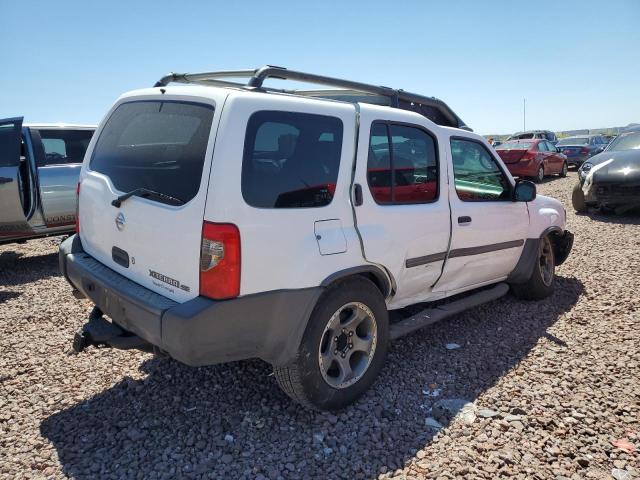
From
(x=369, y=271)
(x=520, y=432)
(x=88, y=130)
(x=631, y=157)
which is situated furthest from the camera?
(x=631, y=157)

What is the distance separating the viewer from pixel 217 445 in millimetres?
2631

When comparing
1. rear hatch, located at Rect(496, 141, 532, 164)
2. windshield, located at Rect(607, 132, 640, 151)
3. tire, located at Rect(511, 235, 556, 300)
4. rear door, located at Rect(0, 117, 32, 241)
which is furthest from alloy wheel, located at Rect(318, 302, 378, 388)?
rear hatch, located at Rect(496, 141, 532, 164)

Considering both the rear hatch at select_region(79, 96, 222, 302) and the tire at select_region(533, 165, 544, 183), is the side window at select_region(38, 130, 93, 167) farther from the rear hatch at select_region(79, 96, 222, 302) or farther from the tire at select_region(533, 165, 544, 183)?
the tire at select_region(533, 165, 544, 183)

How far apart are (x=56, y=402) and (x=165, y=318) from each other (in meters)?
1.33

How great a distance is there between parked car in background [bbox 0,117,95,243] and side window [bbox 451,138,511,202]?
502 centimetres

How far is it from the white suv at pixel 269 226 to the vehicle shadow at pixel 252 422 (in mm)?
248

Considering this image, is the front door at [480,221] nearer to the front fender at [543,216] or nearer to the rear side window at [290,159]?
the front fender at [543,216]

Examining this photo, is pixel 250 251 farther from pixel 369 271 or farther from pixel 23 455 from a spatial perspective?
pixel 23 455

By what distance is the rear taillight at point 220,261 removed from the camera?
231 centimetres

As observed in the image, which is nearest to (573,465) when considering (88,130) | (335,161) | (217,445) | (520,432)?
(520,432)

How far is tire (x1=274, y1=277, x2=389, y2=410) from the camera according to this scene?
8.93 ft

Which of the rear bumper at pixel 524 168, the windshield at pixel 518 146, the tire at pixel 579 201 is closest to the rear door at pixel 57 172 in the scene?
the tire at pixel 579 201

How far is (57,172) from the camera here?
6.25 metres

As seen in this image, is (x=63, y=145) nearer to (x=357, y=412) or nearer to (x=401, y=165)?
(x=401, y=165)
